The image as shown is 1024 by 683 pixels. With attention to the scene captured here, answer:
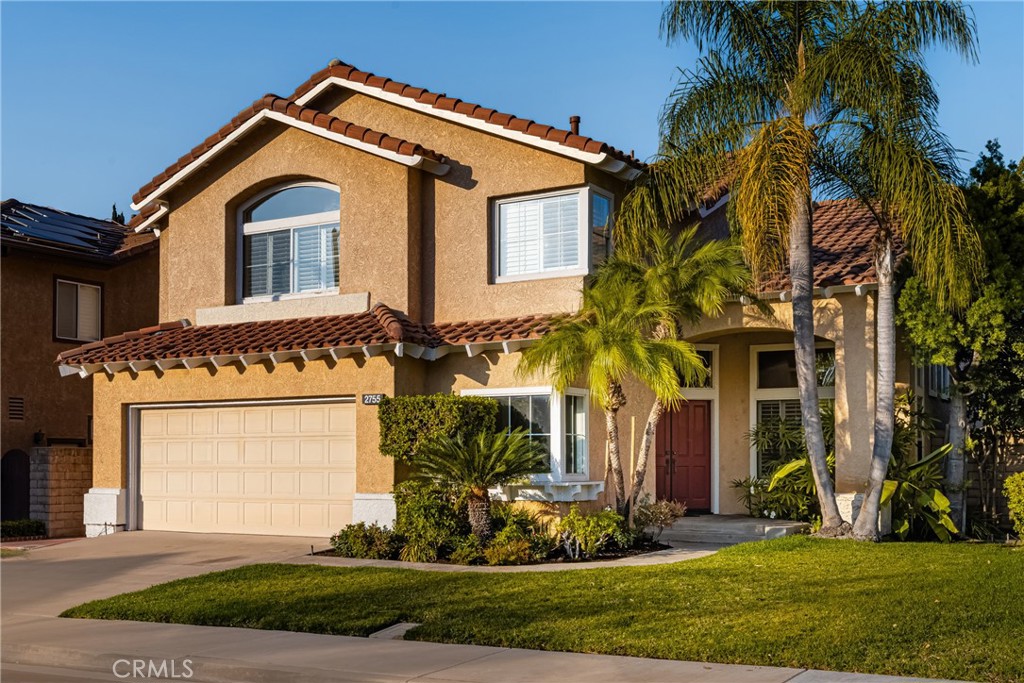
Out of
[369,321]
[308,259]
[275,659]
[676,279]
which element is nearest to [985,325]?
[676,279]

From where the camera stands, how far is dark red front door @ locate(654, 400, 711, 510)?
65.3ft

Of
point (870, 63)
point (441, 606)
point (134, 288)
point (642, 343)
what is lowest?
point (441, 606)

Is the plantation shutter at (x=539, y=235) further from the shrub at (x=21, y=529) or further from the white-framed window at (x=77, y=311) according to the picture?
the white-framed window at (x=77, y=311)

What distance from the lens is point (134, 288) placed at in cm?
2528

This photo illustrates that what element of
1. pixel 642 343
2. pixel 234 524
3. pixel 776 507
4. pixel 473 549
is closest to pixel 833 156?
pixel 642 343

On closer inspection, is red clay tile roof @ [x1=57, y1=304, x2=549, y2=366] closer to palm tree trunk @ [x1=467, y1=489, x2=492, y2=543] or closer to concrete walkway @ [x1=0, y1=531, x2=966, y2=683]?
palm tree trunk @ [x1=467, y1=489, x2=492, y2=543]

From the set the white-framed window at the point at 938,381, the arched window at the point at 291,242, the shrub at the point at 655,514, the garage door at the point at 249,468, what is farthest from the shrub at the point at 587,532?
the white-framed window at the point at 938,381

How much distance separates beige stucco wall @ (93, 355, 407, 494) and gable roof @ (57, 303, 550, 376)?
0.86 ft

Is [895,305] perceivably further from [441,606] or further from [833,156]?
[441,606]

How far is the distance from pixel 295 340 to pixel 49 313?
325 inches

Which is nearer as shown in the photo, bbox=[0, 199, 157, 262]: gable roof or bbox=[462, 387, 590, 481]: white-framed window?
bbox=[462, 387, 590, 481]: white-framed window

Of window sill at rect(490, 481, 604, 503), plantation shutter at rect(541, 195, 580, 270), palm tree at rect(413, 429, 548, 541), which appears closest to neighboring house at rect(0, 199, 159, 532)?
palm tree at rect(413, 429, 548, 541)

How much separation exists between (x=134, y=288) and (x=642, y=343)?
14.3 meters

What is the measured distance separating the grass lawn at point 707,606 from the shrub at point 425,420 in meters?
2.53
